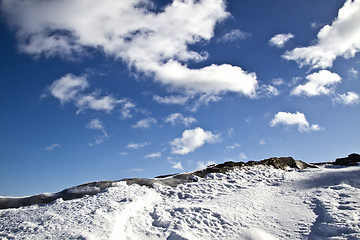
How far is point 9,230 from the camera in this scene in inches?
309

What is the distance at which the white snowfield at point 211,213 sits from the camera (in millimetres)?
7141

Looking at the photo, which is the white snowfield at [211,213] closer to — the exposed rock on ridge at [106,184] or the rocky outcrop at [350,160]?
the exposed rock on ridge at [106,184]

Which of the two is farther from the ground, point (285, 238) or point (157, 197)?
point (157, 197)

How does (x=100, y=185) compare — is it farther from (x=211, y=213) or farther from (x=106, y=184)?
(x=211, y=213)

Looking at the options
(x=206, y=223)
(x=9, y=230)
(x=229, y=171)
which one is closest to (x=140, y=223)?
(x=206, y=223)

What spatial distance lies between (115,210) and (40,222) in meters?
2.27

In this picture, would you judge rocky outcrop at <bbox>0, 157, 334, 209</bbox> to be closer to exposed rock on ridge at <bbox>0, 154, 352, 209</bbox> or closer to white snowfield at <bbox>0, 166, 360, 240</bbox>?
exposed rock on ridge at <bbox>0, 154, 352, 209</bbox>

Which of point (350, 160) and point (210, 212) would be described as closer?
point (210, 212)

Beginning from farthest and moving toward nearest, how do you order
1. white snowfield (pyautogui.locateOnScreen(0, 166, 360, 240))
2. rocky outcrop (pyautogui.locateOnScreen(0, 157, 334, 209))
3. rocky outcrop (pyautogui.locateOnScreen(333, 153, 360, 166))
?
rocky outcrop (pyautogui.locateOnScreen(333, 153, 360, 166))
rocky outcrop (pyautogui.locateOnScreen(0, 157, 334, 209))
white snowfield (pyautogui.locateOnScreen(0, 166, 360, 240))

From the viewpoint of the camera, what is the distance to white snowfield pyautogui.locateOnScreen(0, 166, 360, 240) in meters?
7.14

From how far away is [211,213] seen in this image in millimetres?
8281

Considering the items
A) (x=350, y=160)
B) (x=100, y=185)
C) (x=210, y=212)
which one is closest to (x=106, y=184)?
(x=100, y=185)

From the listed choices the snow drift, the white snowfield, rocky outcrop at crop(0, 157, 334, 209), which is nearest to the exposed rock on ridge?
rocky outcrop at crop(0, 157, 334, 209)

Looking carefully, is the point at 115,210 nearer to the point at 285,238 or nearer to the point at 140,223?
the point at 140,223
